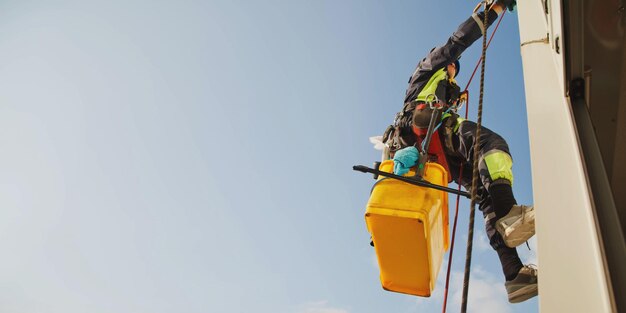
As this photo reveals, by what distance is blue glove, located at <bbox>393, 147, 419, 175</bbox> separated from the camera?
2.67 meters

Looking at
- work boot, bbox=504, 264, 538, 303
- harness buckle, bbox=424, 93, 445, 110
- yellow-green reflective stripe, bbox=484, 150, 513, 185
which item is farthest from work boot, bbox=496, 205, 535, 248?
harness buckle, bbox=424, 93, 445, 110

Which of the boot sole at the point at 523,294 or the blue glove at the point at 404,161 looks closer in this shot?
the boot sole at the point at 523,294

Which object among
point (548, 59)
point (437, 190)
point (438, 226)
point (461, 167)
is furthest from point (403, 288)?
point (548, 59)

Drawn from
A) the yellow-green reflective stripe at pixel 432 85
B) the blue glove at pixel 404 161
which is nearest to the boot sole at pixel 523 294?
the blue glove at pixel 404 161

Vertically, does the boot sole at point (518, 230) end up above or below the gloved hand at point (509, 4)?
below

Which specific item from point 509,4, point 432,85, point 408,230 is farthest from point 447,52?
point 408,230

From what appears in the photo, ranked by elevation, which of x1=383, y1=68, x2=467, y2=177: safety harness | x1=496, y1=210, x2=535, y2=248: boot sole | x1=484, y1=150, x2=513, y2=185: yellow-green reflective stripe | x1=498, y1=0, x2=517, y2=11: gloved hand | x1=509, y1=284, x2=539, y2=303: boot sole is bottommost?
x1=509, y1=284, x2=539, y2=303: boot sole

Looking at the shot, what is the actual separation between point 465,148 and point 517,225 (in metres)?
0.95

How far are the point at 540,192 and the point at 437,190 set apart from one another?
1.41 m

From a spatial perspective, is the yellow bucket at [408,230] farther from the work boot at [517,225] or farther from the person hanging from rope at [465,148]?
the work boot at [517,225]

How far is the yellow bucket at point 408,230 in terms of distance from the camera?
7.75 ft

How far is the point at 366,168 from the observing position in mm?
2654

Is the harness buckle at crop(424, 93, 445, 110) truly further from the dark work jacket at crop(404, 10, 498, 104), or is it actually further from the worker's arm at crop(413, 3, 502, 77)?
the worker's arm at crop(413, 3, 502, 77)

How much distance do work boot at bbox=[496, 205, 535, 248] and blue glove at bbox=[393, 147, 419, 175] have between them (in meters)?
0.67
